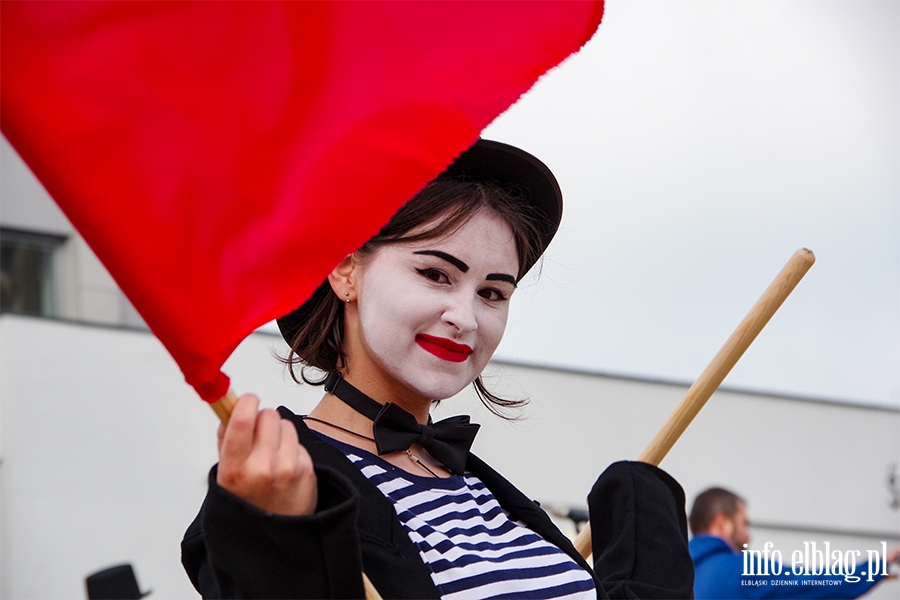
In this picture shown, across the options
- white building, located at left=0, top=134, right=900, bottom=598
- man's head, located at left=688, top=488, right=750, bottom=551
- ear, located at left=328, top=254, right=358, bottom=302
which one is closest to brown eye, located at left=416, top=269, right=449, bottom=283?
ear, located at left=328, top=254, right=358, bottom=302

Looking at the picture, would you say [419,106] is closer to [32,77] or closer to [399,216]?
[399,216]

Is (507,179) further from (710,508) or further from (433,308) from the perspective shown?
(710,508)

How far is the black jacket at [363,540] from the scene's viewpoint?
47.1 inches

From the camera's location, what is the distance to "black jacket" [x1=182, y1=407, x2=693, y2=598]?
1.20m

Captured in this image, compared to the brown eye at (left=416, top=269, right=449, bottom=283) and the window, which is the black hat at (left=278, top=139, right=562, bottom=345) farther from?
the window

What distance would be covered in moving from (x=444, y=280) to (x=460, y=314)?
72 mm

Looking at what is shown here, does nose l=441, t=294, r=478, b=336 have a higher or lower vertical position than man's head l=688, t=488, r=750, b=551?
higher

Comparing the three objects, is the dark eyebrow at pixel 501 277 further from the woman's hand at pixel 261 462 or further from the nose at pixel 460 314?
the woman's hand at pixel 261 462

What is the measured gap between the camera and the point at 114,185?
126cm

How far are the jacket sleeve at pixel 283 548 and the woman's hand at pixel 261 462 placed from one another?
0.02 meters

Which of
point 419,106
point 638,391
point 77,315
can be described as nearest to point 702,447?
point 638,391

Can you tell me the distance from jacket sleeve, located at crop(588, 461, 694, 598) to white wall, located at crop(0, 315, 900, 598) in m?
4.84

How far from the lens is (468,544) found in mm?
1609

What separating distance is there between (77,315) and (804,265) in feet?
25.0
